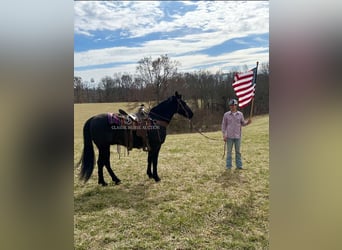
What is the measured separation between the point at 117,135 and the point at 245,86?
46.9 inches

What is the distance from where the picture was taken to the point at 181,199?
6.68 ft

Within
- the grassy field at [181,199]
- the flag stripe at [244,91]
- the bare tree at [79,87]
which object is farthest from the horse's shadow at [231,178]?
the bare tree at [79,87]

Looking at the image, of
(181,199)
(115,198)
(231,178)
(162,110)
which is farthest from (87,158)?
(231,178)

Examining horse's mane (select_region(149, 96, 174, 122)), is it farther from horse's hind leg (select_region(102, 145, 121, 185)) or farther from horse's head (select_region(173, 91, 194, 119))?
horse's hind leg (select_region(102, 145, 121, 185))

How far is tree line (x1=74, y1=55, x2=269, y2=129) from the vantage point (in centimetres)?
204

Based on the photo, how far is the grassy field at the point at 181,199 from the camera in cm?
161

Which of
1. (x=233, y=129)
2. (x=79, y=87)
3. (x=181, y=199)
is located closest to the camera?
(x=79, y=87)

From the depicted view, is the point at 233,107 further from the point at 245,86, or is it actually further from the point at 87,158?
the point at 87,158

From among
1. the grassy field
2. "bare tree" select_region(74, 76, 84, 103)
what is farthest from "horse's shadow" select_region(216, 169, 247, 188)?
"bare tree" select_region(74, 76, 84, 103)

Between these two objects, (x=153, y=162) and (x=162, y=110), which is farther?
(x=153, y=162)
